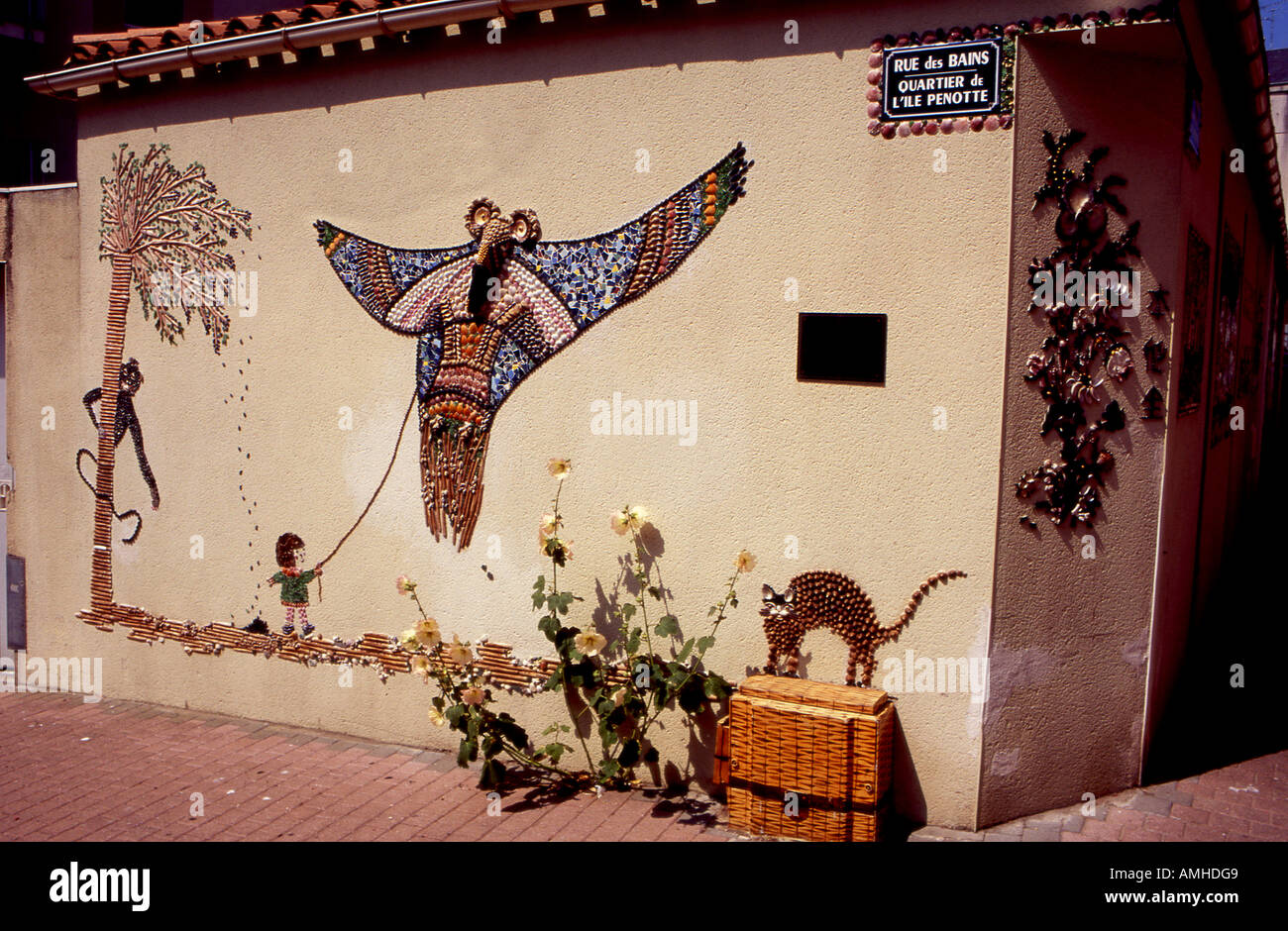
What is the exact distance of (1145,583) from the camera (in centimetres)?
455

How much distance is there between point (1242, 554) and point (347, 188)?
9608 mm

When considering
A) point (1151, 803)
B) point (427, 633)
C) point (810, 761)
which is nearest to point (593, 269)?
point (427, 633)

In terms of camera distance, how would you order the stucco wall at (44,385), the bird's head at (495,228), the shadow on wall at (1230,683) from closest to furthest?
1. the bird's head at (495,228)
2. the shadow on wall at (1230,683)
3. the stucco wall at (44,385)

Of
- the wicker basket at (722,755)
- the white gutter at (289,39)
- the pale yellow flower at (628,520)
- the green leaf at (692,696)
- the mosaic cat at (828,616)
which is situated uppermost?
the white gutter at (289,39)

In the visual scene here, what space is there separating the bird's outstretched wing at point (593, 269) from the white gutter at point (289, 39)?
1.10 meters

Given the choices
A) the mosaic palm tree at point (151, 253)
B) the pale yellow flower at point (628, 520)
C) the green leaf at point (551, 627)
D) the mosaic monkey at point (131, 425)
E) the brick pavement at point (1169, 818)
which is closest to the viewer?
the brick pavement at point (1169, 818)

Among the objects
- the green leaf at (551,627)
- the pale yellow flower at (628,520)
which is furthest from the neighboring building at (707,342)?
the green leaf at (551,627)

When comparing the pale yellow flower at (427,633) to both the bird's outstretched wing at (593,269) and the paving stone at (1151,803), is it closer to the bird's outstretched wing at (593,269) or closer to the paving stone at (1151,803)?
the bird's outstretched wing at (593,269)

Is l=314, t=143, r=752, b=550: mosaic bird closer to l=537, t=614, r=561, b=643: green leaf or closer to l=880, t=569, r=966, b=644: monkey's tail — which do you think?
l=537, t=614, r=561, b=643: green leaf

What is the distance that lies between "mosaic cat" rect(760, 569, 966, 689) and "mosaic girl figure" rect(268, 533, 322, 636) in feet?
8.98

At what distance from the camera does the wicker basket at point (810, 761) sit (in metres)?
4.22

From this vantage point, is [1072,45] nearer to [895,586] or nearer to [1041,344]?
[1041,344]

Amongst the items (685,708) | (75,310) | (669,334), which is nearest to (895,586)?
(685,708)

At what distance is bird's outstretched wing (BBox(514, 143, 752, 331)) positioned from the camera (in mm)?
4707
